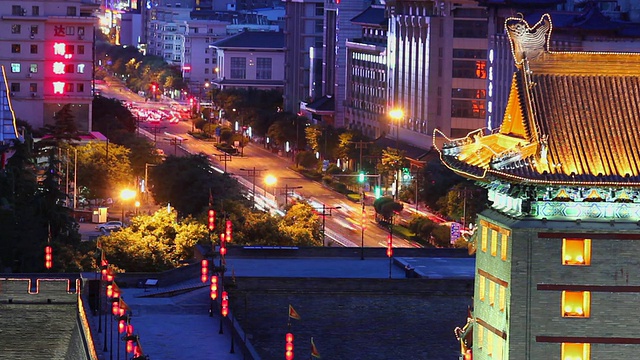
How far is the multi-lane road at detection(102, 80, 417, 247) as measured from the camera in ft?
387

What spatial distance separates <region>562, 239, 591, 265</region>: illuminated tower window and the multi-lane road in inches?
1695

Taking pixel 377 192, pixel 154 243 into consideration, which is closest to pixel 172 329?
pixel 154 243

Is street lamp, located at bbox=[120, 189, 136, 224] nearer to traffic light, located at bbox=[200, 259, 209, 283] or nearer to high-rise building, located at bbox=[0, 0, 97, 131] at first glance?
high-rise building, located at bbox=[0, 0, 97, 131]

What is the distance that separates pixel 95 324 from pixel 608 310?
28.6 m

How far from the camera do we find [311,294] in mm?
79062

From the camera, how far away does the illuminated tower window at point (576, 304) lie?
5034 cm

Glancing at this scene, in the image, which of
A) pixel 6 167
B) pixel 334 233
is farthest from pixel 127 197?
pixel 6 167

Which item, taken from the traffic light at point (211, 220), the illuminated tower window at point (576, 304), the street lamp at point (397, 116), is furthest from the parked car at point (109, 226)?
the illuminated tower window at point (576, 304)

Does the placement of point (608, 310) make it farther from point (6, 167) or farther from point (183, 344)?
point (6, 167)

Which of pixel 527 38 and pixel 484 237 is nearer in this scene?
pixel 527 38

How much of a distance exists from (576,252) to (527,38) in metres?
5.77

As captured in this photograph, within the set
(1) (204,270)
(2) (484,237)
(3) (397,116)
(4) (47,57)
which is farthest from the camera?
(3) (397,116)

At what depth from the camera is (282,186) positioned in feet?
473

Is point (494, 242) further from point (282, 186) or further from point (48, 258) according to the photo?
point (282, 186)
